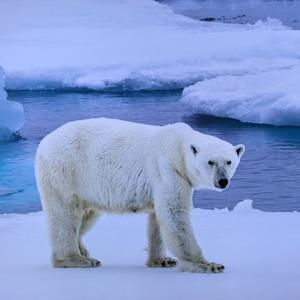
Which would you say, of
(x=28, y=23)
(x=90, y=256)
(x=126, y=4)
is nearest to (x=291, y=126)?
(x=126, y=4)

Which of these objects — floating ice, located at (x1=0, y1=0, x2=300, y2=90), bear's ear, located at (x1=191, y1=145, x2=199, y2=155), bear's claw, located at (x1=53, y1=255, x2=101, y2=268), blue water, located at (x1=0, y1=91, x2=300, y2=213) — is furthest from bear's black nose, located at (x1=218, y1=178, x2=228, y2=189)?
floating ice, located at (x1=0, y1=0, x2=300, y2=90)

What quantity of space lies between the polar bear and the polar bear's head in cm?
1

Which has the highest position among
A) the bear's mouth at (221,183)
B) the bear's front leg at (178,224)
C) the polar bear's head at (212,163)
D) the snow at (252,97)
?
the polar bear's head at (212,163)

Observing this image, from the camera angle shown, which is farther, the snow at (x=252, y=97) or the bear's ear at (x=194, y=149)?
the snow at (x=252, y=97)

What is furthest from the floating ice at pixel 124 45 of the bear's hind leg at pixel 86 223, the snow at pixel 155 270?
the bear's hind leg at pixel 86 223

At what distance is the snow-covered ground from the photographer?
6539mm

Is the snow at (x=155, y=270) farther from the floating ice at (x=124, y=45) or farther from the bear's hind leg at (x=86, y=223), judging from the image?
the floating ice at (x=124, y=45)

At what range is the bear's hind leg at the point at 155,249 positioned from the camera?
106 inches

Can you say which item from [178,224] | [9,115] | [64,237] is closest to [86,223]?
[64,237]

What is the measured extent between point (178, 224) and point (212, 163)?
195 mm

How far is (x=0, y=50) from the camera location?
21.3 feet

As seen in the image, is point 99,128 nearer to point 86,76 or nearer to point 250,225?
point 250,225

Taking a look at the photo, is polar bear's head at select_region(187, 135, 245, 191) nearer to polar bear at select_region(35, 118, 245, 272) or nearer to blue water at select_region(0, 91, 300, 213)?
polar bear at select_region(35, 118, 245, 272)

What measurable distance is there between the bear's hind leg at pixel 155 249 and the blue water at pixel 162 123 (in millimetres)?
2833
